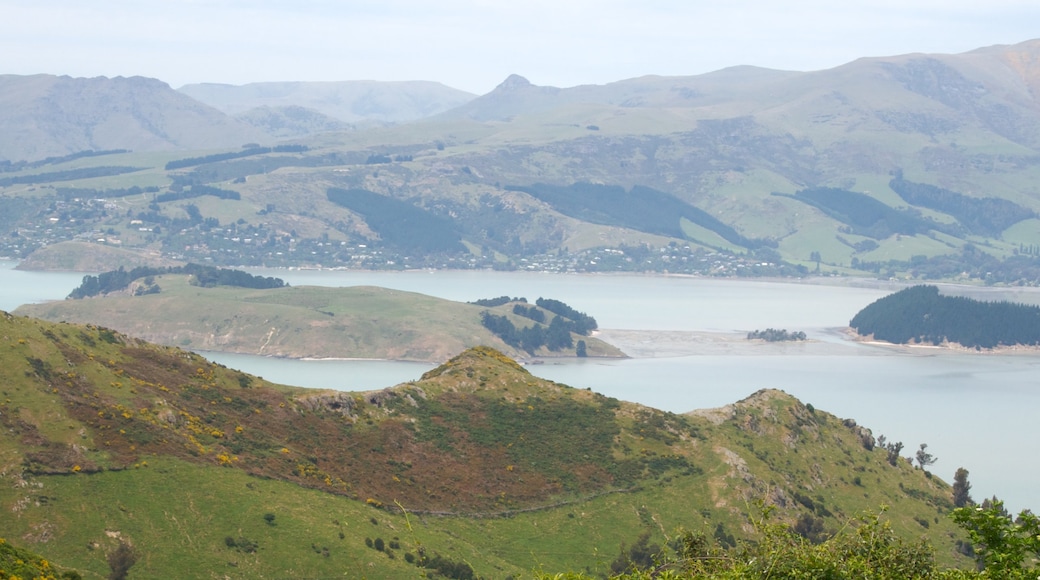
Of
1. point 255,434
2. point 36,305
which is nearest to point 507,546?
point 255,434

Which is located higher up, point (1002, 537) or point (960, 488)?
point (1002, 537)

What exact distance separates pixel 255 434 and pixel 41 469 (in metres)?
14.6

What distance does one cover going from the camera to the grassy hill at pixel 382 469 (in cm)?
5184

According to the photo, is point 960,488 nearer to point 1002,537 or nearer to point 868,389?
point 1002,537

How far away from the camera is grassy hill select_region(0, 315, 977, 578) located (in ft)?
170

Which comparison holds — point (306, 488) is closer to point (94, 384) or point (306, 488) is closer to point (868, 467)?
point (94, 384)

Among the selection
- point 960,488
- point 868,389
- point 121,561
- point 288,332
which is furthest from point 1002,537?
point 288,332

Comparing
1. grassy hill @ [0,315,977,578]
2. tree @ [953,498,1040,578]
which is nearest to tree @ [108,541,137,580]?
grassy hill @ [0,315,977,578]

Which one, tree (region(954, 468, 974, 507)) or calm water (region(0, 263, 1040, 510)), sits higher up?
tree (region(954, 468, 974, 507))

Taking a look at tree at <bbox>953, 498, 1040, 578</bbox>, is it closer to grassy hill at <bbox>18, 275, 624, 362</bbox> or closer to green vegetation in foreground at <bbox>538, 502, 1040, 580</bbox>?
green vegetation in foreground at <bbox>538, 502, 1040, 580</bbox>

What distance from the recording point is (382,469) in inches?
2675

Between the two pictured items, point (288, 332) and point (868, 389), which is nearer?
point (868, 389)

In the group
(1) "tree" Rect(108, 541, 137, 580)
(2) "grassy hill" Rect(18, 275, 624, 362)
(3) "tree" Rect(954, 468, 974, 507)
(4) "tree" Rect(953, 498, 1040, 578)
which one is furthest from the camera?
(2) "grassy hill" Rect(18, 275, 624, 362)

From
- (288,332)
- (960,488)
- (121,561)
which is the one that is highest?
(121,561)
